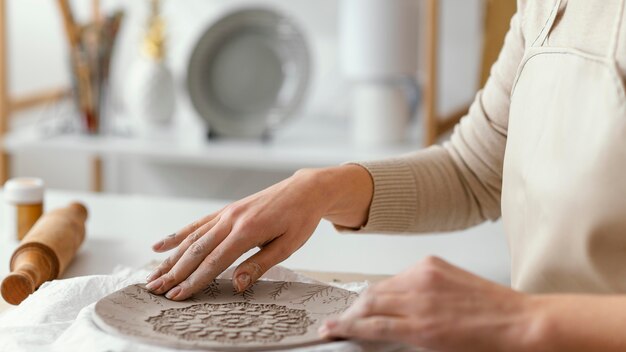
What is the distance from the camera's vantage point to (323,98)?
305cm

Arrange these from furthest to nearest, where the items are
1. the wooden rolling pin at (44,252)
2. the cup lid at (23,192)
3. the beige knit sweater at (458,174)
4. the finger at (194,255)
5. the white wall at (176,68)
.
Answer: the white wall at (176,68), the cup lid at (23,192), the beige knit sweater at (458,174), the wooden rolling pin at (44,252), the finger at (194,255)

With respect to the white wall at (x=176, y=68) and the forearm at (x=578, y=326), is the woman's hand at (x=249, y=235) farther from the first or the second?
the white wall at (x=176, y=68)

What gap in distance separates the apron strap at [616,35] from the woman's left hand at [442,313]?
0.28 meters

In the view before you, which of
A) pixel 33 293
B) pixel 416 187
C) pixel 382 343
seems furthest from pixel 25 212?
pixel 382 343

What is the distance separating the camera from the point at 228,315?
92 centimetres

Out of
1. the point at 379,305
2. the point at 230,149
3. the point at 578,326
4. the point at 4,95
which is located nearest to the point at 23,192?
the point at 379,305

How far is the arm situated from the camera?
0.77m

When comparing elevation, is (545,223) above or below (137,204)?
above

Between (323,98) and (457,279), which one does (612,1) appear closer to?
(457,279)

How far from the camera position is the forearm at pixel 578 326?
0.77 metres

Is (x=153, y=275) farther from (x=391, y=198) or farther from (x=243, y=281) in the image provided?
(x=391, y=198)

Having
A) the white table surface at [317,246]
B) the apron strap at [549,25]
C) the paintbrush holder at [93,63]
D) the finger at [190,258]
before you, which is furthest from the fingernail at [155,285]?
the paintbrush holder at [93,63]

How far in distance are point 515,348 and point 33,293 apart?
55cm

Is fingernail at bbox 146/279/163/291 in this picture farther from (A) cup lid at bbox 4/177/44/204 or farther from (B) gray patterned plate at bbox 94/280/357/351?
(A) cup lid at bbox 4/177/44/204
